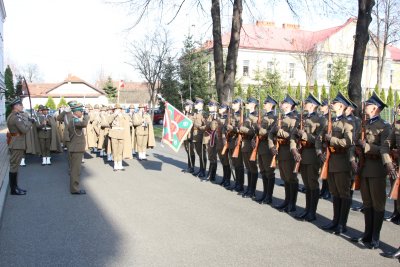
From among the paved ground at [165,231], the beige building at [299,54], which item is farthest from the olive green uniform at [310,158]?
the beige building at [299,54]

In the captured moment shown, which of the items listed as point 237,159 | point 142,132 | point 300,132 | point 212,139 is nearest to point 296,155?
point 300,132

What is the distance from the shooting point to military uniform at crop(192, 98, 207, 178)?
11.1 meters

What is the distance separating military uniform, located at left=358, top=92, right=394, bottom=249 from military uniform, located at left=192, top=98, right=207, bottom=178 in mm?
5868

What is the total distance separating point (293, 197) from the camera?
7230 millimetres

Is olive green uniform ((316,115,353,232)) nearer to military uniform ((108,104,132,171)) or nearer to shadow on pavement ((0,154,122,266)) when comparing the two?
shadow on pavement ((0,154,122,266))

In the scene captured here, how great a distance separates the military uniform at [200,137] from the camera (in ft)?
36.4

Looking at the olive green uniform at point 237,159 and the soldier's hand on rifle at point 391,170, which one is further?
the olive green uniform at point 237,159

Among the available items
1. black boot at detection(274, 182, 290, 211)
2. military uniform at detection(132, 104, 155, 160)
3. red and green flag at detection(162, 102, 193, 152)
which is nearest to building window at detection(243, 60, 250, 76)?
military uniform at detection(132, 104, 155, 160)

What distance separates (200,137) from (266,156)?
357 cm

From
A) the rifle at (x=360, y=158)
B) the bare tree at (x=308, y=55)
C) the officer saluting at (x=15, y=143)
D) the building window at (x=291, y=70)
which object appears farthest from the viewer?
the building window at (x=291, y=70)

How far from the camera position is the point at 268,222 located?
21.7 ft

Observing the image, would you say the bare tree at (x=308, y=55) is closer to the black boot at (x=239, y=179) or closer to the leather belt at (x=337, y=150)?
the black boot at (x=239, y=179)

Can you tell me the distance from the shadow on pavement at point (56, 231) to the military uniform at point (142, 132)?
5539 millimetres

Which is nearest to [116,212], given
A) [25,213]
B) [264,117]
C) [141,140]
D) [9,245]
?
[25,213]
